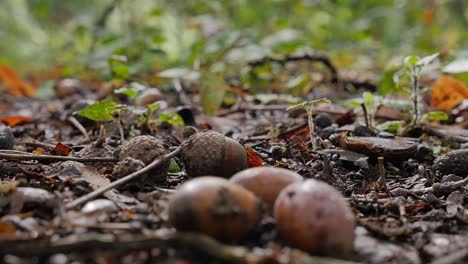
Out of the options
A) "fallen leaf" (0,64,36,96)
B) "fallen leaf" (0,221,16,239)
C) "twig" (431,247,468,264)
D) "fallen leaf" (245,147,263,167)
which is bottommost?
"fallen leaf" (0,64,36,96)

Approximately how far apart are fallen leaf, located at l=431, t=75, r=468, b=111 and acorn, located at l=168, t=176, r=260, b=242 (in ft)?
7.54

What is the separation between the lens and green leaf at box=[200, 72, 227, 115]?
3297 mm

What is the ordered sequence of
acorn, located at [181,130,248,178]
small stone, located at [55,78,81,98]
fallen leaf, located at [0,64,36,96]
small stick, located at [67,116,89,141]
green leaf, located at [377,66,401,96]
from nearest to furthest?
acorn, located at [181,130,248,178]
small stick, located at [67,116,89,141]
green leaf, located at [377,66,401,96]
small stone, located at [55,78,81,98]
fallen leaf, located at [0,64,36,96]

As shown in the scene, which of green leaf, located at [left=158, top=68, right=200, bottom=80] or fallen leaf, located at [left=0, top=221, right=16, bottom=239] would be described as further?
green leaf, located at [left=158, top=68, right=200, bottom=80]

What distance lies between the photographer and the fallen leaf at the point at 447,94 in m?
3.19

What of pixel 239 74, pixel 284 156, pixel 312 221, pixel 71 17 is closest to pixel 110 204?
pixel 312 221

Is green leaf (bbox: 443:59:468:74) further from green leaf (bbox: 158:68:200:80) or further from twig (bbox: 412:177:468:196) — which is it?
green leaf (bbox: 158:68:200:80)

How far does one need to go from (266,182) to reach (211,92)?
2.04 metres

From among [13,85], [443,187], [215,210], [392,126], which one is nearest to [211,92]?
[392,126]

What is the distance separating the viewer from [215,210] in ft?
3.93

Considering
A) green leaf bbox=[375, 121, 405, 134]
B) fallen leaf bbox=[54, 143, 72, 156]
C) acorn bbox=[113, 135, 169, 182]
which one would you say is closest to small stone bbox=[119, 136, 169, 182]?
acorn bbox=[113, 135, 169, 182]

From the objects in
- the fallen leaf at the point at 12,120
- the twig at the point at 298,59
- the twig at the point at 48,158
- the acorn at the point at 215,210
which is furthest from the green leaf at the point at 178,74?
the acorn at the point at 215,210

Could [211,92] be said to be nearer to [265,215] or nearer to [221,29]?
[265,215]

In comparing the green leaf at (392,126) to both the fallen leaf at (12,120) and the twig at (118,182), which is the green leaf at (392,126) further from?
the fallen leaf at (12,120)
